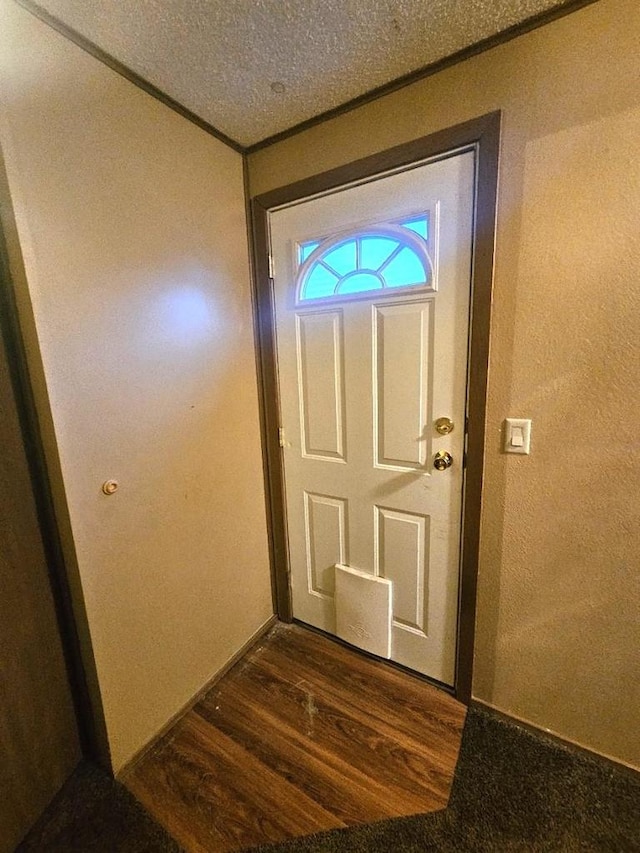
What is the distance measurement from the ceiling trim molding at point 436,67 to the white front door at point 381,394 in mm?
260

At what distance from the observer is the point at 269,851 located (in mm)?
1010

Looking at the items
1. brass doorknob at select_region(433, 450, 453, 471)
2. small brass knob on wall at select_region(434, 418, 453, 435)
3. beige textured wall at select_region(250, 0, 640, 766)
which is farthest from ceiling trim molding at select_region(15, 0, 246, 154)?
brass doorknob at select_region(433, 450, 453, 471)

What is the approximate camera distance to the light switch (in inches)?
45.9

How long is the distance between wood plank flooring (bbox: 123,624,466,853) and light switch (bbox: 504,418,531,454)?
1.08m

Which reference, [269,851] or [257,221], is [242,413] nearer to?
[257,221]

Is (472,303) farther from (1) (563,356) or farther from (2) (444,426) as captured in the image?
(2) (444,426)

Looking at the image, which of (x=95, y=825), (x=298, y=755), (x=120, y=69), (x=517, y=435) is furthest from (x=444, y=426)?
(x=95, y=825)

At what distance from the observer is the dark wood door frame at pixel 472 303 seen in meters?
1.12

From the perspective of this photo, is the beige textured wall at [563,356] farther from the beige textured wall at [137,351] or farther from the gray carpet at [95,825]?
the gray carpet at [95,825]

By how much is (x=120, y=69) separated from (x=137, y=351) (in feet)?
2.78

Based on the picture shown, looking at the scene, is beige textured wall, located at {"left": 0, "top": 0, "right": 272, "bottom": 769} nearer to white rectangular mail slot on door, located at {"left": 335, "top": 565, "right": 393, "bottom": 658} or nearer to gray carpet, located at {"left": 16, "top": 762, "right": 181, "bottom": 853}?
gray carpet, located at {"left": 16, "top": 762, "right": 181, "bottom": 853}

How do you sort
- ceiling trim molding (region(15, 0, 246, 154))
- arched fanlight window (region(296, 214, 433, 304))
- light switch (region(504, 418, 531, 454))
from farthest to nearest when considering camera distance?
arched fanlight window (region(296, 214, 433, 304))
light switch (region(504, 418, 531, 454))
ceiling trim molding (region(15, 0, 246, 154))

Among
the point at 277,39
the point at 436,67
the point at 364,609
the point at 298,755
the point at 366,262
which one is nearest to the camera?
the point at 277,39

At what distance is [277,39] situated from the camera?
3.37 ft
